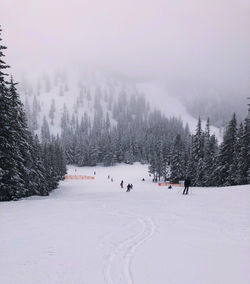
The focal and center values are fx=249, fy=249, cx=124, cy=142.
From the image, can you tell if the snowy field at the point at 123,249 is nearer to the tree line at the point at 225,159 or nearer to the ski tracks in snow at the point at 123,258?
the ski tracks in snow at the point at 123,258

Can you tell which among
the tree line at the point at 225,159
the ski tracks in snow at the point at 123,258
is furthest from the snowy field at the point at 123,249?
the tree line at the point at 225,159

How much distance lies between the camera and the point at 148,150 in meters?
130

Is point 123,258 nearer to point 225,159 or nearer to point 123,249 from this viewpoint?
point 123,249

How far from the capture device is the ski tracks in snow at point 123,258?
219 inches

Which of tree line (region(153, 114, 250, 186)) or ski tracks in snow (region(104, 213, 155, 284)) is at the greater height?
tree line (region(153, 114, 250, 186))

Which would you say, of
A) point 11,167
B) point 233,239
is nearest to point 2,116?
point 11,167

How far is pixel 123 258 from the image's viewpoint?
22.2 ft

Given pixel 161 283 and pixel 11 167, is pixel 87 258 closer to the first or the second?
pixel 161 283

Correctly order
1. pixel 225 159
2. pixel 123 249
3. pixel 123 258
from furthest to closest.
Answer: pixel 225 159 → pixel 123 249 → pixel 123 258

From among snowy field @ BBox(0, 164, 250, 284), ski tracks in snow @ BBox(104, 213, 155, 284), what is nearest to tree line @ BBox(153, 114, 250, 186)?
snowy field @ BBox(0, 164, 250, 284)

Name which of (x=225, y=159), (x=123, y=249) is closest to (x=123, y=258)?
(x=123, y=249)

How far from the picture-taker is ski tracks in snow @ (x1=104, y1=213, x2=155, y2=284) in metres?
5.55

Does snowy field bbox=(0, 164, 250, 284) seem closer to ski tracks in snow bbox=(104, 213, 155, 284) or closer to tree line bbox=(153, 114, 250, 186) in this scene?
ski tracks in snow bbox=(104, 213, 155, 284)

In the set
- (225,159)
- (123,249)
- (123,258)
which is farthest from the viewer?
(225,159)
